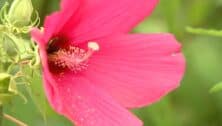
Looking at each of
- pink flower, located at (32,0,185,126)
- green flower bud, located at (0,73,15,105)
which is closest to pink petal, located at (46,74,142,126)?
pink flower, located at (32,0,185,126)

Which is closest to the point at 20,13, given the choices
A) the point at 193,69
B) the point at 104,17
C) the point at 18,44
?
the point at 18,44

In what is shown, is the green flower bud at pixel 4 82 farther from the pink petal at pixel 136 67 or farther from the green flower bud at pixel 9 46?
the pink petal at pixel 136 67

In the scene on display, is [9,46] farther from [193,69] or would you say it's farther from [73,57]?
[193,69]

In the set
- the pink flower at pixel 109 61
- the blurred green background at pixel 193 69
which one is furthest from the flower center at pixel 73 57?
the blurred green background at pixel 193 69

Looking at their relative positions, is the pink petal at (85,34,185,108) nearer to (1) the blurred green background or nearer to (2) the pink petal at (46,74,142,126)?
(2) the pink petal at (46,74,142,126)

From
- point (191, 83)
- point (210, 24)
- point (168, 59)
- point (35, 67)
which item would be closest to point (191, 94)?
point (191, 83)

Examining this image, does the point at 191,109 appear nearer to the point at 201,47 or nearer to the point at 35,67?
the point at 201,47
